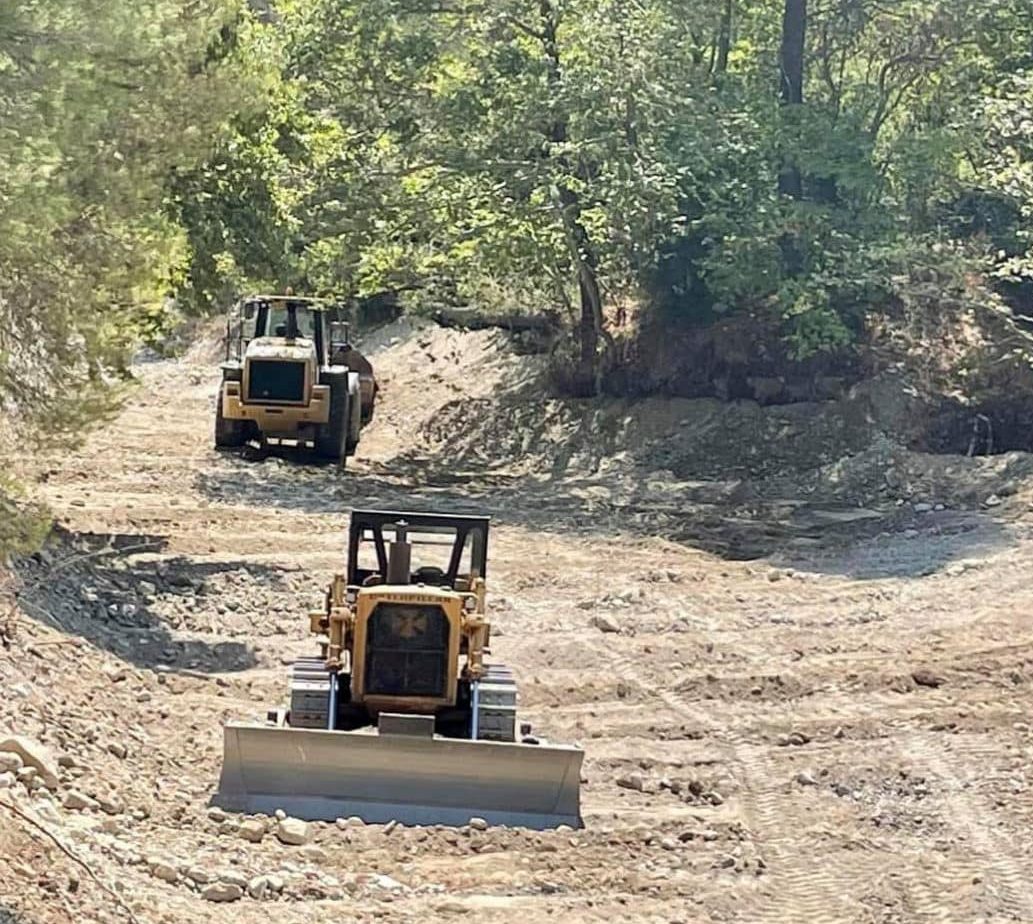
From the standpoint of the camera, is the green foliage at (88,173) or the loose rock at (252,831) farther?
the loose rock at (252,831)

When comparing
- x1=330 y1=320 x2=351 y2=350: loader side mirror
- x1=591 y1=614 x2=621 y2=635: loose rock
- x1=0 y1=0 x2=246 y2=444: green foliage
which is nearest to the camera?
x1=0 y1=0 x2=246 y2=444: green foliage

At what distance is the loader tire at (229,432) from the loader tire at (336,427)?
94cm

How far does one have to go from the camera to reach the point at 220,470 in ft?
88.8

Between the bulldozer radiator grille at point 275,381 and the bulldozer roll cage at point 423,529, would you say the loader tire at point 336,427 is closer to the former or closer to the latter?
the bulldozer radiator grille at point 275,381

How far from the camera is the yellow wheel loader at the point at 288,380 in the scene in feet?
79.0

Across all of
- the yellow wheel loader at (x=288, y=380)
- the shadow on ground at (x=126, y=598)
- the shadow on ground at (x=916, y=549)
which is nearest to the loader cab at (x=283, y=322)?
the yellow wheel loader at (x=288, y=380)

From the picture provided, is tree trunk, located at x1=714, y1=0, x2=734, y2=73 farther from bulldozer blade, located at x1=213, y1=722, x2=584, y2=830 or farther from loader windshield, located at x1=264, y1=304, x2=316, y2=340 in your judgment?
bulldozer blade, located at x1=213, y1=722, x2=584, y2=830

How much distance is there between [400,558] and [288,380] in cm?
1331

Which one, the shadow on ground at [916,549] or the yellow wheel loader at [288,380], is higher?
the yellow wheel loader at [288,380]

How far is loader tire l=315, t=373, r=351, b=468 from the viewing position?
24.3 meters

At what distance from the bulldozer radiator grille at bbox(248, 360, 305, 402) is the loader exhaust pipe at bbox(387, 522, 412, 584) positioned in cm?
1303

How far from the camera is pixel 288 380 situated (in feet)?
78.9

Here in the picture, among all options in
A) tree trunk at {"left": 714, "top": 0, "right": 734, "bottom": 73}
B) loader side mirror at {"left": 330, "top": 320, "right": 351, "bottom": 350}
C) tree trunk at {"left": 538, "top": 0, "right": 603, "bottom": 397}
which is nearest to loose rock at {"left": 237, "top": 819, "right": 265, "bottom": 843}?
loader side mirror at {"left": 330, "top": 320, "right": 351, "bottom": 350}

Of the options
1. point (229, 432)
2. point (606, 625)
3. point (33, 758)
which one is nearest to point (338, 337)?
point (229, 432)
